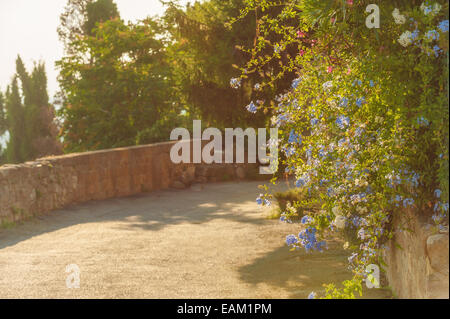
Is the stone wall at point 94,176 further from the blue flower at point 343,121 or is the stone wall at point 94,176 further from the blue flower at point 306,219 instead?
the blue flower at point 343,121

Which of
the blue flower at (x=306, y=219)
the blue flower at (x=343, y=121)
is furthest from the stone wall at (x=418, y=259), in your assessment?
the blue flower at (x=343, y=121)

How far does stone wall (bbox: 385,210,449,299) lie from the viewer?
3.48 m

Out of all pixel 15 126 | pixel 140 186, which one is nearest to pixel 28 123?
pixel 15 126

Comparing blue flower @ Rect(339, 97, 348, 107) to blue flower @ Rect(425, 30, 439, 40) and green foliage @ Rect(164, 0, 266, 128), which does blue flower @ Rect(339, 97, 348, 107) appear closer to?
blue flower @ Rect(425, 30, 439, 40)

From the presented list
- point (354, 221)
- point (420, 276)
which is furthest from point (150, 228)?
point (420, 276)

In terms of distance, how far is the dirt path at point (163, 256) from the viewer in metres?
5.48

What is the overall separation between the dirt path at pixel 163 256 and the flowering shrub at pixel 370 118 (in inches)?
38.3

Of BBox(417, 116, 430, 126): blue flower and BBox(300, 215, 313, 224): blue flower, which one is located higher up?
BBox(417, 116, 430, 126): blue flower

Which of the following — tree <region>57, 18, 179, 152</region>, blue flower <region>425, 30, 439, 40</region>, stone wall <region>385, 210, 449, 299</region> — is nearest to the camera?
blue flower <region>425, 30, 439, 40</region>

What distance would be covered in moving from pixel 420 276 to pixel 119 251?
14.7 feet

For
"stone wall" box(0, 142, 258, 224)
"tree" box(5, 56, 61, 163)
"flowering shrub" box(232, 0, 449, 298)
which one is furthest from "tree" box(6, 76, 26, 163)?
"flowering shrub" box(232, 0, 449, 298)

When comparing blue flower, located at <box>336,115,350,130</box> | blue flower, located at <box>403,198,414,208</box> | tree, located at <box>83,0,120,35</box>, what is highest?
tree, located at <box>83,0,120,35</box>

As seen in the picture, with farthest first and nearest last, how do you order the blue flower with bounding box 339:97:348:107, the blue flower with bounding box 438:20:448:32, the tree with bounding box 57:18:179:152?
the tree with bounding box 57:18:179:152
the blue flower with bounding box 339:97:348:107
the blue flower with bounding box 438:20:448:32

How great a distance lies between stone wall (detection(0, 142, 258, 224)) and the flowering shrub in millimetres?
6128
